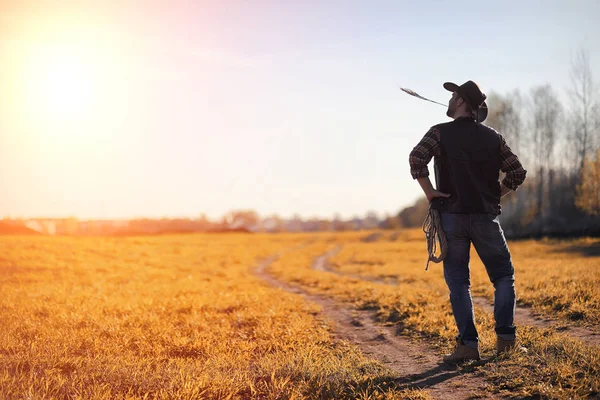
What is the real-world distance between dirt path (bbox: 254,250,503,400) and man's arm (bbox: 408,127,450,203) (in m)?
1.93

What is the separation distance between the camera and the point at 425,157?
516 centimetres

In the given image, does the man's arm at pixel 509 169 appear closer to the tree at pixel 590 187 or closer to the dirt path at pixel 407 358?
the dirt path at pixel 407 358

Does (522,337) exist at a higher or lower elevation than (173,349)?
higher

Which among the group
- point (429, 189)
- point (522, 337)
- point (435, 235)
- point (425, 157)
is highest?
point (425, 157)

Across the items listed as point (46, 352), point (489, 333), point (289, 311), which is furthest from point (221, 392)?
point (289, 311)

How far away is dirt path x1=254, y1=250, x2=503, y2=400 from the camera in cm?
436

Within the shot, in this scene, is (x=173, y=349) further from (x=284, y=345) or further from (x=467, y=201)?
(x=467, y=201)

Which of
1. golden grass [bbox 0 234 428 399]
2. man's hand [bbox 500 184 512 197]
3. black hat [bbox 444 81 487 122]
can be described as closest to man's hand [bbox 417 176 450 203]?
man's hand [bbox 500 184 512 197]

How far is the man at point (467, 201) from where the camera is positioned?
16.9 ft

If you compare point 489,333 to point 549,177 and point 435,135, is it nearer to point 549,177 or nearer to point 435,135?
point 435,135

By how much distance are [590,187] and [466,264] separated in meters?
37.1

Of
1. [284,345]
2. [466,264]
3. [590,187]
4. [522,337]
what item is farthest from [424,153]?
[590,187]

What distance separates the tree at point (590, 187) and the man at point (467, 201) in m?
35.9

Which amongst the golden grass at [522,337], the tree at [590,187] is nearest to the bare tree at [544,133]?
the tree at [590,187]
